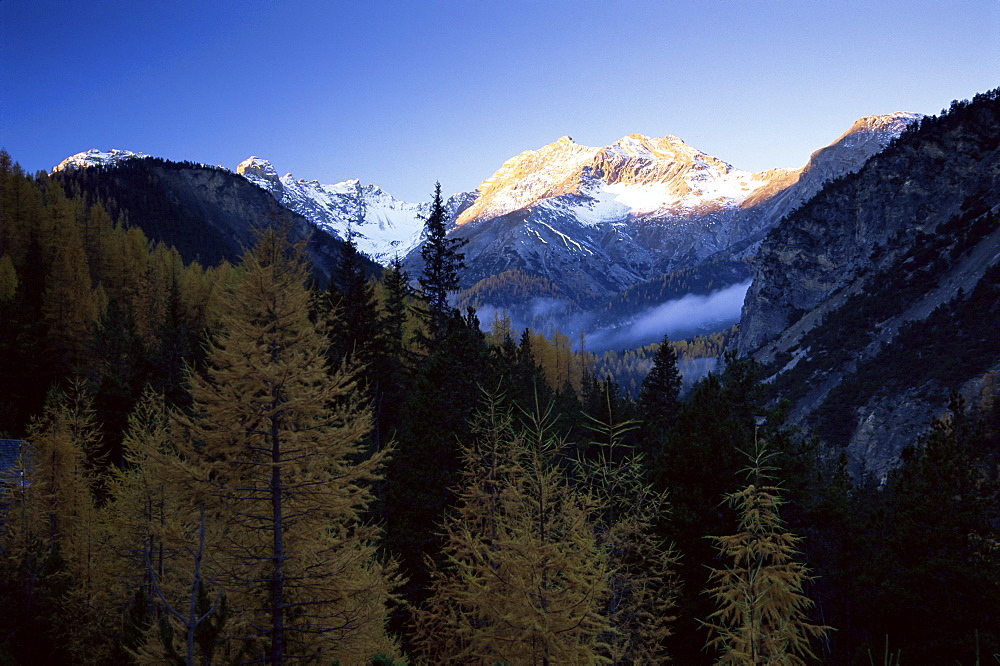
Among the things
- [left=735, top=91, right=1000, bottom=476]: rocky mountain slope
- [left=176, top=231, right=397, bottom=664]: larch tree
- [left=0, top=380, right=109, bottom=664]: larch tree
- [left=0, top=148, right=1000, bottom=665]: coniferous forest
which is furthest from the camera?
[left=735, top=91, right=1000, bottom=476]: rocky mountain slope

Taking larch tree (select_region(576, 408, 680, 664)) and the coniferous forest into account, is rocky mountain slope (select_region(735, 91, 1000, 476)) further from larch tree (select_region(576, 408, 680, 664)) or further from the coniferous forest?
larch tree (select_region(576, 408, 680, 664))

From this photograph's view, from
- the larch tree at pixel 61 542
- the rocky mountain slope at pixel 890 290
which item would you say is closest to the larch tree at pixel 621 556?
the larch tree at pixel 61 542

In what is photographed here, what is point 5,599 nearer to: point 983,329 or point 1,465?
point 1,465

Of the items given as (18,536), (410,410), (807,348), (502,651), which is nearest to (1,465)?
(18,536)

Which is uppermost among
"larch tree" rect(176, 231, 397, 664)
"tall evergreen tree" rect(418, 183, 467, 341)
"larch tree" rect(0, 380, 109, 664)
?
"tall evergreen tree" rect(418, 183, 467, 341)

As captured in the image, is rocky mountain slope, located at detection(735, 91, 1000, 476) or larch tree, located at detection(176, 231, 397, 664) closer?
larch tree, located at detection(176, 231, 397, 664)

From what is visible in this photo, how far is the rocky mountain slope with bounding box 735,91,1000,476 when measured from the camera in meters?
71.2

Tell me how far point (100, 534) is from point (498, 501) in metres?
18.4

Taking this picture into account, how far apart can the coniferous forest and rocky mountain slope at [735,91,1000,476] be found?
4547 cm

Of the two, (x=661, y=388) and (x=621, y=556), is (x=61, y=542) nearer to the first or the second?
(x=621, y=556)

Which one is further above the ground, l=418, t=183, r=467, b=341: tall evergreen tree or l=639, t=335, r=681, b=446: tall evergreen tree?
l=418, t=183, r=467, b=341: tall evergreen tree

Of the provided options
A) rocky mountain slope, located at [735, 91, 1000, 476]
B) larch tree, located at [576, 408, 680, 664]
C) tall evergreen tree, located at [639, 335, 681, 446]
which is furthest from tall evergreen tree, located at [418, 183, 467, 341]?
rocky mountain slope, located at [735, 91, 1000, 476]

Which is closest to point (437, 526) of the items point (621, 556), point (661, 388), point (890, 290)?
point (621, 556)

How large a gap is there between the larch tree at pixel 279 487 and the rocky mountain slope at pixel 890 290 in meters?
72.2
